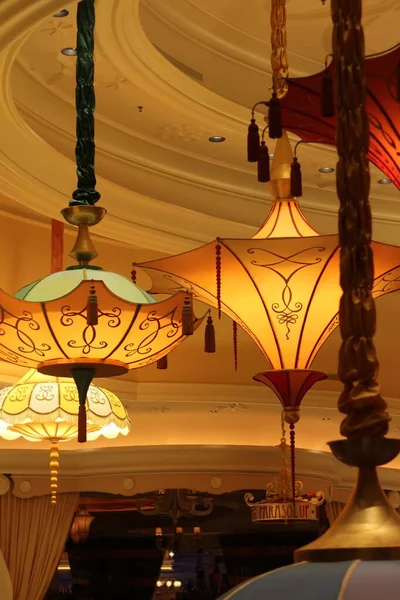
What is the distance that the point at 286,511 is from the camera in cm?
1059

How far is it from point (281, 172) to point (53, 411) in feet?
9.39

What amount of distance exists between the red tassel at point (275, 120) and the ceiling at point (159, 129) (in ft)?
7.13

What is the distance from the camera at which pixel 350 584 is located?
1.02m

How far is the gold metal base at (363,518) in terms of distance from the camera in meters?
1.09

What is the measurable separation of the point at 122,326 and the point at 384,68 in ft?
4.95

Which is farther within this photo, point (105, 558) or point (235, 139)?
point (105, 558)

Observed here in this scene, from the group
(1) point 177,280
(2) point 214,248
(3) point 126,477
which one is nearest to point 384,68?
(2) point 214,248

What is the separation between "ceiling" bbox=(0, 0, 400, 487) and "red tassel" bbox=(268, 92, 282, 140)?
2.17 m

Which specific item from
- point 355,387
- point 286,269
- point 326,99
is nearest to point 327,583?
point 355,387

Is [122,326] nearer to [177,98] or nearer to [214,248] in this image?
[214,248]

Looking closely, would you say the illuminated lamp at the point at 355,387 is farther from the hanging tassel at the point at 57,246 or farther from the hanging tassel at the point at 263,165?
the hanging tassel at the point at 57,246

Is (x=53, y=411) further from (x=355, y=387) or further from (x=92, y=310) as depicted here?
(x=355, y=387)

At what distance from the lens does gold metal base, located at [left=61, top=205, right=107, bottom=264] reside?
4.46 metres

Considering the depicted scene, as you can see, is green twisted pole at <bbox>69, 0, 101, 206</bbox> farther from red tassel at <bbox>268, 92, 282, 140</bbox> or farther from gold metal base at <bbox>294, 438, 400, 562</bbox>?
gold metal base at <bbox>294, 438, 400, 562</bbox>
